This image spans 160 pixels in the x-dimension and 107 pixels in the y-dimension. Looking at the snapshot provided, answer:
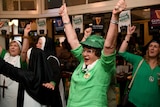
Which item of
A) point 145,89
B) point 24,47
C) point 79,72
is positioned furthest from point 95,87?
point 24,47

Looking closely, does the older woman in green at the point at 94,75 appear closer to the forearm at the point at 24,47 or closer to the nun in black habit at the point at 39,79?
→ the nun in black habit at the point at 39,79

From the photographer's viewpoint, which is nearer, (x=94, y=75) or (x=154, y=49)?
(x=94, y=75)

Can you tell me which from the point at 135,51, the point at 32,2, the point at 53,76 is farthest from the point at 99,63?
the point at 32,2

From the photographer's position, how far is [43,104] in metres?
3.04

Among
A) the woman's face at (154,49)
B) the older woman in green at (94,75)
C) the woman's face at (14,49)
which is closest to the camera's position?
the older woman in green at (94,75)

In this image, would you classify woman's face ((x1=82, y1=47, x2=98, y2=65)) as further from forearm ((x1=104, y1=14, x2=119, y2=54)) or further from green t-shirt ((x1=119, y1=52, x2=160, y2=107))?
green t-shirt ((x1=119, y1=52, x2=160, y2=107))

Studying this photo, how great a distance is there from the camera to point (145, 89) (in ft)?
9.95

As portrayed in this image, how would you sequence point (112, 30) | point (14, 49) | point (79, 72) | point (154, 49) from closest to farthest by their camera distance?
point (112, 30) < point (79, 72) < point (154, 49) < point (14, 49)

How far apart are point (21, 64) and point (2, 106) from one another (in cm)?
65

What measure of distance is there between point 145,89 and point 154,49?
19.3 inches

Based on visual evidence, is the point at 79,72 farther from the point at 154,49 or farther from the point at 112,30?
the point at 154,49

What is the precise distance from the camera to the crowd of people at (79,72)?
2.07 metres

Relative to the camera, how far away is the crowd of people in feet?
6.79

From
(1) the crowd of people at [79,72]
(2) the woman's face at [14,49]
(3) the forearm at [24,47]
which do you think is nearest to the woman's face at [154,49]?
(1) the crowd of people at [79,72]
